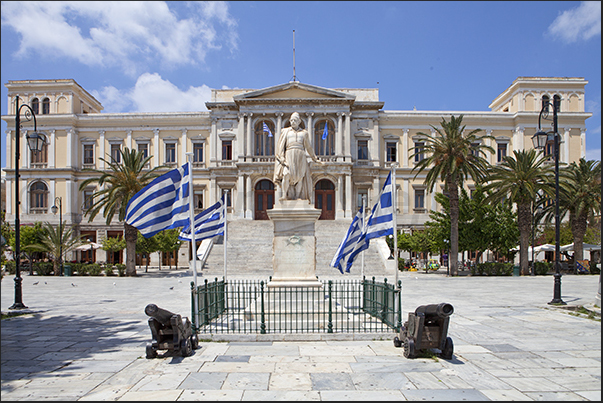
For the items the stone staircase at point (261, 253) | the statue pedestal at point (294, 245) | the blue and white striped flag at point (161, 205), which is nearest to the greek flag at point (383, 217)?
the statue pedestal at point (294, 245)

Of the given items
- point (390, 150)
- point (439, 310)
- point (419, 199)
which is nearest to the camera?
point (439, 310)

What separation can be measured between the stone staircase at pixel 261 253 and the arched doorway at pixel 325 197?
5465 millimetres

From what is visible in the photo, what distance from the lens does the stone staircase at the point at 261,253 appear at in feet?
96.7

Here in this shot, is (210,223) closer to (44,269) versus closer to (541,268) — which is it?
(44,269)

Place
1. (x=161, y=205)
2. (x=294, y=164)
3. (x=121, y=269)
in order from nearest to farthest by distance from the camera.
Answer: (x=161, y=205) < (x=294, y=164) < (x=121, y=269)

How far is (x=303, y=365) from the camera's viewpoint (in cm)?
793

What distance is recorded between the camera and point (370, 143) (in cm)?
4800

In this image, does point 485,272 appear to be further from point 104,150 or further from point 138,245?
point 104,150

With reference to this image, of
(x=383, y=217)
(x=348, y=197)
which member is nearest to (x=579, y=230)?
(x=348, y=197)

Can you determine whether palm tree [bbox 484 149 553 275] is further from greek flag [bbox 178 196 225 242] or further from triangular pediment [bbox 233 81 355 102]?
greek flag [bbox 178 196 225 242]

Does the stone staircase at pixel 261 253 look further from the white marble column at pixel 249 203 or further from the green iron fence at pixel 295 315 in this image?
the green iron fence at pixel 295 315

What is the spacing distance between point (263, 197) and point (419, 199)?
1625 cm

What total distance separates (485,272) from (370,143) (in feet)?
65.8

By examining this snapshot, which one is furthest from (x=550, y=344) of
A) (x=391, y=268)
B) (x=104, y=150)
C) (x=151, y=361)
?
(x=104, y=150)
